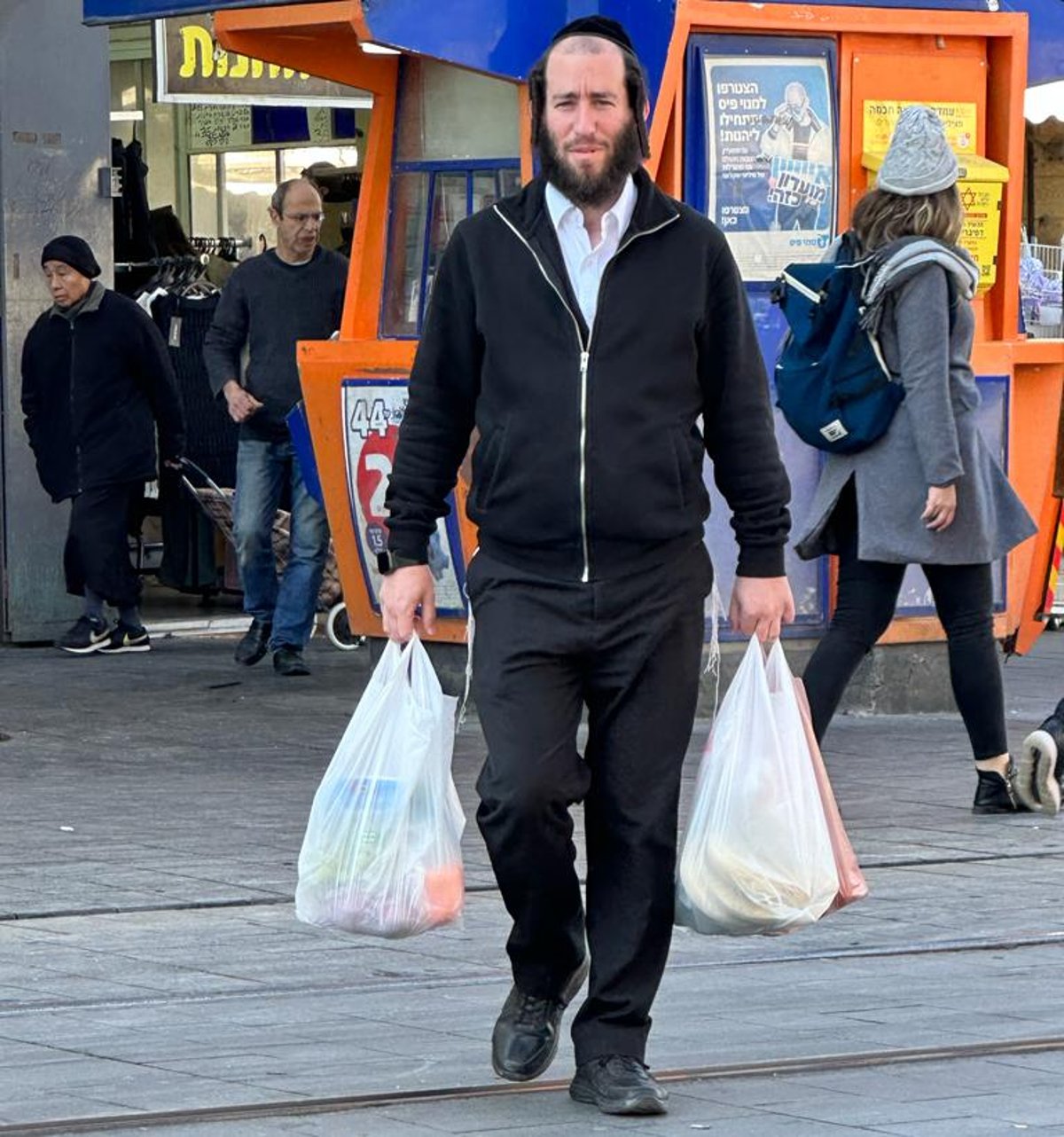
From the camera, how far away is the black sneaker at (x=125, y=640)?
12.9 metres

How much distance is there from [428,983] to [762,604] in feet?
4.68

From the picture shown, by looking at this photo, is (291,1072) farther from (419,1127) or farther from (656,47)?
(656,47)

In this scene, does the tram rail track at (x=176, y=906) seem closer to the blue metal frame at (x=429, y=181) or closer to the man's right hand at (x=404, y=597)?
the man's right hand at (x=404, y=597)

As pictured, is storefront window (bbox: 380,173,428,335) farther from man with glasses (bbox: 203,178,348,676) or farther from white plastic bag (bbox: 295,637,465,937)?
white plastic bag (bbox: 295,637,465,937)

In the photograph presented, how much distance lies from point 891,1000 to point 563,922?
110 centimetres

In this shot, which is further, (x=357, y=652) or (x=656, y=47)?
(x=357, y=652)

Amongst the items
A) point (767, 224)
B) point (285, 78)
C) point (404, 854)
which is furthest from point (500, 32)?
A: point (404, 854)

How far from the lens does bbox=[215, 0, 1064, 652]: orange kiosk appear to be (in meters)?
9.70

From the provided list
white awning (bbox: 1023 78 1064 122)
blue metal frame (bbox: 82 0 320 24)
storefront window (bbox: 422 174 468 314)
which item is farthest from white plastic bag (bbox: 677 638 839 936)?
white awning (bbox: 1023 78 1064 122)

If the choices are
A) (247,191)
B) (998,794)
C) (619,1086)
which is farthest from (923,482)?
(247,191)

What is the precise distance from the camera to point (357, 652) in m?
12.8

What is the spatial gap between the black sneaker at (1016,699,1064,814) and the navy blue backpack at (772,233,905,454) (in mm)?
1041

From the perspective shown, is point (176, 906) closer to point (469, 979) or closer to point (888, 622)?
point (469, 979)

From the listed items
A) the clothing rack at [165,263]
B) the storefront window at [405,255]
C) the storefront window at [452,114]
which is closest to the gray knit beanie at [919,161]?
the storefront window at [452,114]
